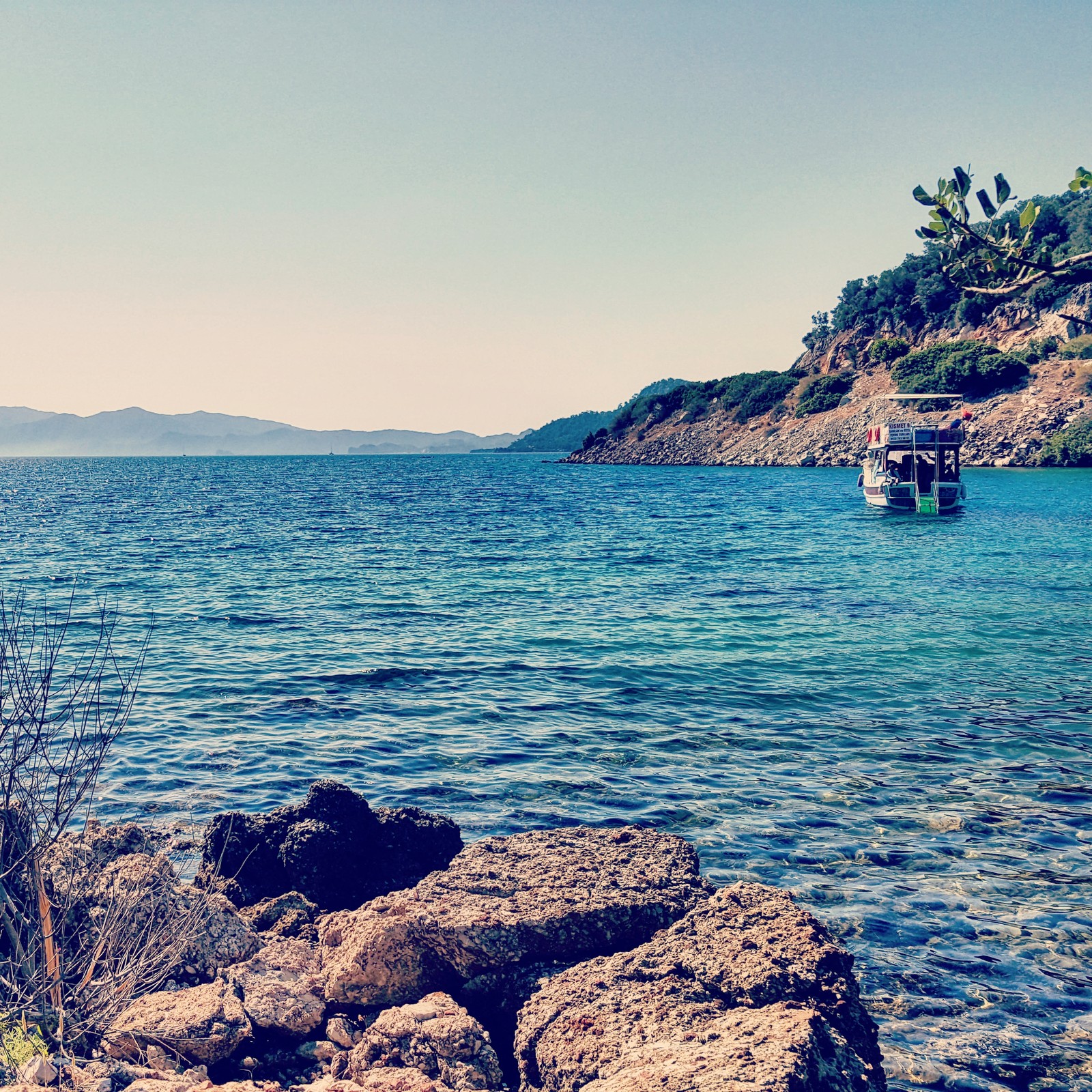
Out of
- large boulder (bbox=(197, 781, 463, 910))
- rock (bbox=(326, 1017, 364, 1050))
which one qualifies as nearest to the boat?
large boulder (bbox=(197, 781, 463, 910))

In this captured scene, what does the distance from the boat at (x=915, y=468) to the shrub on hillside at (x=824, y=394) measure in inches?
2929

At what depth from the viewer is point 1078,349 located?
10538cm

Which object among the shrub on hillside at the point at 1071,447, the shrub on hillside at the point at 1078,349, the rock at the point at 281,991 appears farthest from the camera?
the shrub on hillside at the point at 1078,349

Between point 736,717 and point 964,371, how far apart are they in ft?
363

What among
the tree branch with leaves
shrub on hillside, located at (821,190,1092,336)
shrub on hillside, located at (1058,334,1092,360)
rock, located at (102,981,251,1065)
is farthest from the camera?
shrub on hillside, located at (821,190,1092,336)

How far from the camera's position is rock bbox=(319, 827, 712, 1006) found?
6.14m

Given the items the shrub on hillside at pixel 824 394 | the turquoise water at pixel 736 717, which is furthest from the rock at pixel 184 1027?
the shrub on hillside at pixel 824 394

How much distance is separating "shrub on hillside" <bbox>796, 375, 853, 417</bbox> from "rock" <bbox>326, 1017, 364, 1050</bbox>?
13451cm

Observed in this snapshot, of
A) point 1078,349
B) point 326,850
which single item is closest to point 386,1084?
point 326,850

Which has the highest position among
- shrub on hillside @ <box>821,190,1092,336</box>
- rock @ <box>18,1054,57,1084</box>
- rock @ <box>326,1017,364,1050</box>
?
shrub on hillside @ <box>821,190,1092,336</box>

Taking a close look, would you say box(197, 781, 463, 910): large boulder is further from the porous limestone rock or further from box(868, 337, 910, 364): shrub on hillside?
box(868, 337, 910, 364): shrub on hillside

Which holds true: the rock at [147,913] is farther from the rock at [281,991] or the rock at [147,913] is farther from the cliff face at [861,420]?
the cliff face at [861,420]

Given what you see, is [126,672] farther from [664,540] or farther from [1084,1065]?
[664,540]

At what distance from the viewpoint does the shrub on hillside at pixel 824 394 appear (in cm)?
13100
